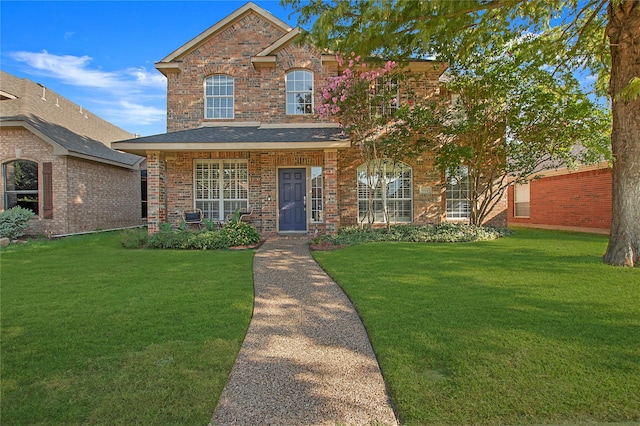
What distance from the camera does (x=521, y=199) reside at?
807 inches

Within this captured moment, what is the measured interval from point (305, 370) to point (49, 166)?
48.5ft

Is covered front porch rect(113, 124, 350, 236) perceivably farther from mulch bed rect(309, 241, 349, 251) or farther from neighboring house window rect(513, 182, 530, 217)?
neighboring house window rect(513, 182, 530, 217)

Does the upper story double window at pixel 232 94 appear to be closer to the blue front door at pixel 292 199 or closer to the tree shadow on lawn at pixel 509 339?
the blue front door at pixel 292 199

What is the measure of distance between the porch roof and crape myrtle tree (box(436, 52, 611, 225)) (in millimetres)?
4178

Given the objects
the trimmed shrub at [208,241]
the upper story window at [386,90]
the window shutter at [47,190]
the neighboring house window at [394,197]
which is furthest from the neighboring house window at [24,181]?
the upper story window at [386,90]

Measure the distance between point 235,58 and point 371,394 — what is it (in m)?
13.9

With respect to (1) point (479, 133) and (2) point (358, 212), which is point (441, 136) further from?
(2) point (358, 212)

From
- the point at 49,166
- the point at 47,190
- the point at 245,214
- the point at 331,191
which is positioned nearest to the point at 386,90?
the point at 331,191

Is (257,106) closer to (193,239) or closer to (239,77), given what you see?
(239,77)

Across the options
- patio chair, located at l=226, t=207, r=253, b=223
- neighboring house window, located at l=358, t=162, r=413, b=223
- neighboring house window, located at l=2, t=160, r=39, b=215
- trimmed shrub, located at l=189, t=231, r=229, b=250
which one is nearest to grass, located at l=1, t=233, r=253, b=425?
trimmed shrub, located at l=189, t=231, r=229, b=250

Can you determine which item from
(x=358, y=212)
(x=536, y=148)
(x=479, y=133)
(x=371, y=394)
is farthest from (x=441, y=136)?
(x=371, y=394)

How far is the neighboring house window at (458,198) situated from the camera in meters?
14.3

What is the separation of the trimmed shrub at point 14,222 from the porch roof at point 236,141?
4.73 metres

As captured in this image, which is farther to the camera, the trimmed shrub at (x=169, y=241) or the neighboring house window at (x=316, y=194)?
the neighboring house window at (x=316, y=194)
